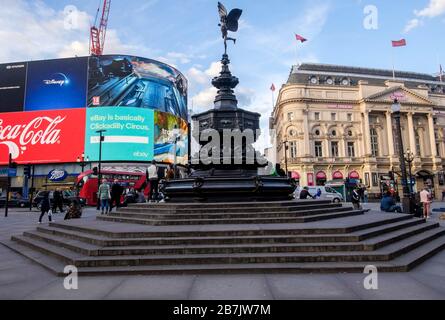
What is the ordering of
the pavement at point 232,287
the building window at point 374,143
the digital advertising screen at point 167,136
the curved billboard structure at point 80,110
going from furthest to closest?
the building window at point 374,143, the digital advertising screen at point 167,136, the curved billboard structure at point 80,110, the pavement at point 232,287

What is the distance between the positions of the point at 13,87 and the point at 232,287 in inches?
2373

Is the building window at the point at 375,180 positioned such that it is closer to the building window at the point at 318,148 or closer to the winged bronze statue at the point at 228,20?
the building window at the point at 318,148

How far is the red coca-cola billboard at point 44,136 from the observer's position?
47938mm

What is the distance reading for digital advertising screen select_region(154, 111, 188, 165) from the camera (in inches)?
2034

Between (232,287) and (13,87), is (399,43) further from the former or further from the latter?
(13,87)

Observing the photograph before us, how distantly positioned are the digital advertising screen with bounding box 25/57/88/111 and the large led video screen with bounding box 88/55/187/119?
5.24 ft

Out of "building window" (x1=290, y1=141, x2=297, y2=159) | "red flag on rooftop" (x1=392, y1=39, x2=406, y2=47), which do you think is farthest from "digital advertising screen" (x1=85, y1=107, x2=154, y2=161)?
"red flag on rooftop" (x1=392, y1=39, x2=406, y2=47)

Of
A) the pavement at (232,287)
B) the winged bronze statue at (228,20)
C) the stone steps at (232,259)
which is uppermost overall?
A: the winged bronze statue at (228,20)

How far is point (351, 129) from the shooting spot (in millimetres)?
57312

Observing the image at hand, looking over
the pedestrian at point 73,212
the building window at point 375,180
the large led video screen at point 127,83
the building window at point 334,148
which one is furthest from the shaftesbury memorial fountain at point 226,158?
the building window at point 375,180

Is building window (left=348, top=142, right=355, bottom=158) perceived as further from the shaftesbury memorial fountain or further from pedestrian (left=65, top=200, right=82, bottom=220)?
pedestrian (left=65, top=200, right=82, bottom=220)
